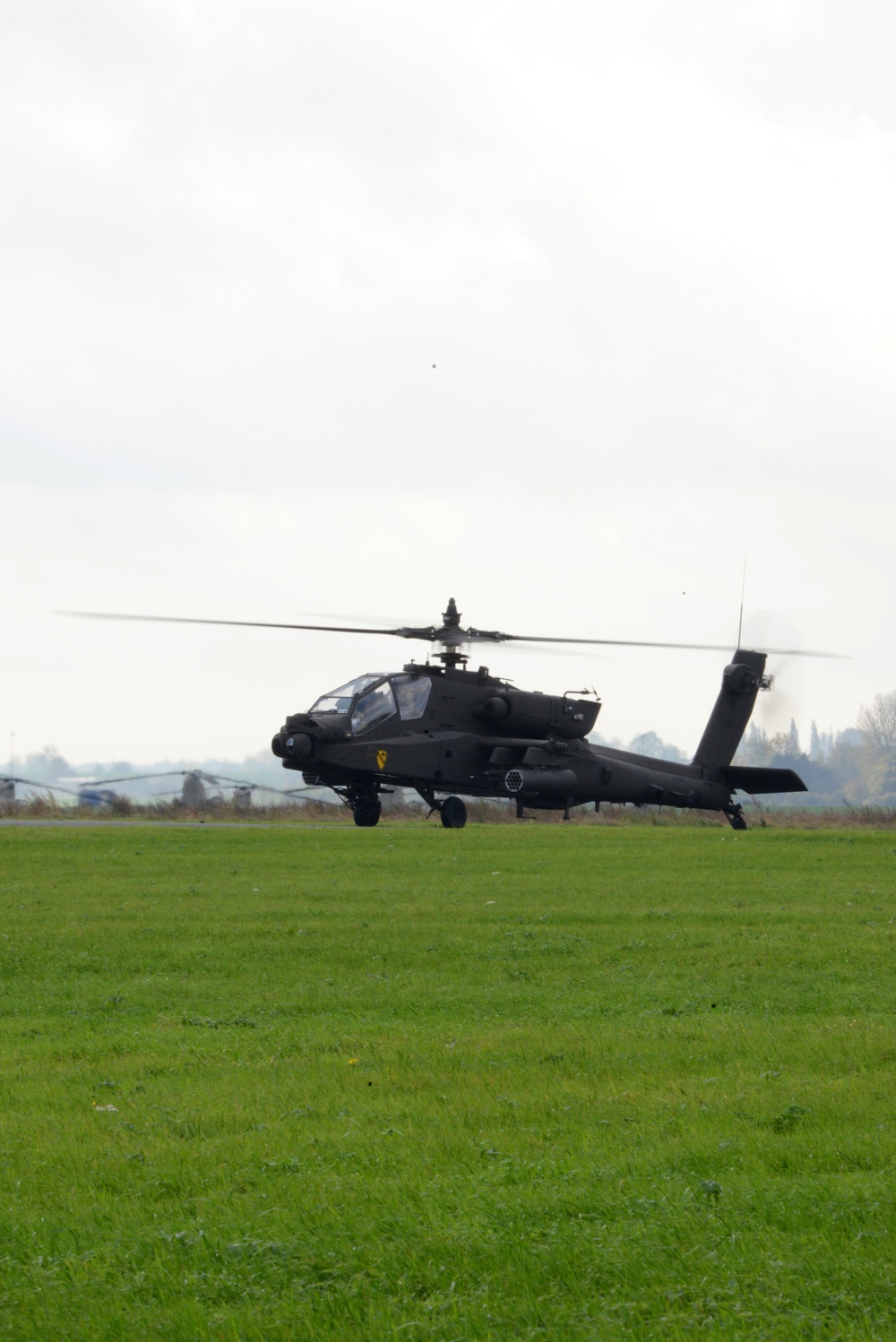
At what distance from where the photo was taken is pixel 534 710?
3606cm

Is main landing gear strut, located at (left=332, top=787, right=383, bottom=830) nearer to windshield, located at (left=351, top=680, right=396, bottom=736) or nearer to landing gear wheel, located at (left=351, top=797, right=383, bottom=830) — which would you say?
landing gear wheel, located at (left=351, top=797, right=383, bottom=830)

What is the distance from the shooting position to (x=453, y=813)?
34.5 m

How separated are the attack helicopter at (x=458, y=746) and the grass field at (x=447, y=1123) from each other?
667 inches

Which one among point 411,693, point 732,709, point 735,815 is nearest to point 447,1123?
point 411,693

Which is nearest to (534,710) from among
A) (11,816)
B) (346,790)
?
(346,790)

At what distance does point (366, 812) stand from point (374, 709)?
3.11 meters

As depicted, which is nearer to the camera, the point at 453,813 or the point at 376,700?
the point at 376,700

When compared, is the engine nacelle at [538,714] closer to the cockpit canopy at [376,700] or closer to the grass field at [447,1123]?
the cockpit canopy at [376,700]

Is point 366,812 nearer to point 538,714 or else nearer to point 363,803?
point 363,803

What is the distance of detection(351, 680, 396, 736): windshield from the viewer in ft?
109

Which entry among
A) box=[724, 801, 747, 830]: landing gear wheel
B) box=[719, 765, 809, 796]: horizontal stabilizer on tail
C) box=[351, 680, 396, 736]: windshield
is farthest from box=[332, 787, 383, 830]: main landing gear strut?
box=[719, 765, 809, 796]: horizontal stabilizer on tail

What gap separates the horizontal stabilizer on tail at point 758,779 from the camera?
38944mm

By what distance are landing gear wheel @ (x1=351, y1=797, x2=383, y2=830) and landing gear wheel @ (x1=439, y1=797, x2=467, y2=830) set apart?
170 cm

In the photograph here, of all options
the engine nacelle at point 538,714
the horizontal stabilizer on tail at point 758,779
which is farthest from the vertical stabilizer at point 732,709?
the engine nacelle at point 538,714
